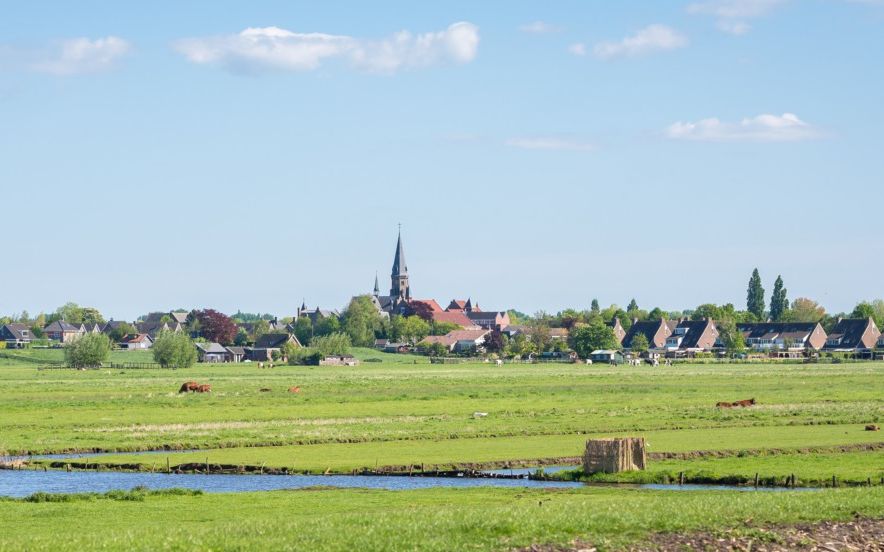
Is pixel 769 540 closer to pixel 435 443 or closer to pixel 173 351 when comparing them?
pixel 435 443

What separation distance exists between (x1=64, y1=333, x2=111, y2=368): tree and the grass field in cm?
3304

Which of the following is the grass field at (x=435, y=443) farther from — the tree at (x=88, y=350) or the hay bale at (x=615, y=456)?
the tree at (x=88, y=350)

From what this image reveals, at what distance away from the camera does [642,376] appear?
13762 cm

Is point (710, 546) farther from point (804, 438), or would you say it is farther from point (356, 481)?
point (804, 438)

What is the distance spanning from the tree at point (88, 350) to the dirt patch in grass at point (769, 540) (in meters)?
141

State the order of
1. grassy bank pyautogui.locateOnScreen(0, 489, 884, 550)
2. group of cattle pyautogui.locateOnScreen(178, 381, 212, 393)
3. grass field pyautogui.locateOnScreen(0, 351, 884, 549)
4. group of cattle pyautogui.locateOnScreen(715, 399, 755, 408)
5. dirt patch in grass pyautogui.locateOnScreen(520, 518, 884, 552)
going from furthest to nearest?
group of cattle pyautogui.locateOnScreen(178, 381, 212, 393)
group of cattle pyautogui.locateOnScreen(715, 399, 755, 408)
grass field pyautogui.locateOnScreen(0, 351, 884, 549)
dirt patch in grass pyautogui.locateOnScreen(520, 518, 884, 552)
grassy bank pyautogui.locateOnScreen(0, 489, 884, 550)

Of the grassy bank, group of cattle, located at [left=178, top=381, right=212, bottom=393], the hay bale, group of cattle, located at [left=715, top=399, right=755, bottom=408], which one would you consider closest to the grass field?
the grassy bank

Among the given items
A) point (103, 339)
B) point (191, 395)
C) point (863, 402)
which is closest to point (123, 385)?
point (191, 395)

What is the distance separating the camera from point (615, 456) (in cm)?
4412

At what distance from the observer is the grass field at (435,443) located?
27891mm

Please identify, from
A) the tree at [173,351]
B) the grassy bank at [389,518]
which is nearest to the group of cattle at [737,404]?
the grassy bank at [389,518]

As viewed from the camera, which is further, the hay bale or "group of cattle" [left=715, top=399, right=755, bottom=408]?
"group of cattle" [left=715, top=399, right=755, bottom=408]

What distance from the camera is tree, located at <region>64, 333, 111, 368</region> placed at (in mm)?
160875

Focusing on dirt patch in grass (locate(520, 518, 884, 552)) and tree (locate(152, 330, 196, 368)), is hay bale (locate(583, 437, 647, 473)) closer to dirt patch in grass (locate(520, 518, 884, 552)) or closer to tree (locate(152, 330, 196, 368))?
dirt patch in grass (locate(520, 518, 884, 552))
